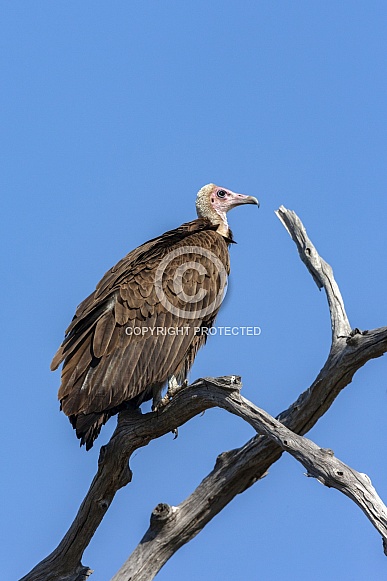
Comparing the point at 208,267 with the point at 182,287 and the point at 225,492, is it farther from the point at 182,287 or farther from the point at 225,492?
the point at 225,492

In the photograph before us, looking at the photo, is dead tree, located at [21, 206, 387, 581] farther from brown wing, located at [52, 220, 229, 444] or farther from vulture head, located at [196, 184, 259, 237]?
vulture head, located at [196, 184, 259, 237]

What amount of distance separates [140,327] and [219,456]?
1.29 m

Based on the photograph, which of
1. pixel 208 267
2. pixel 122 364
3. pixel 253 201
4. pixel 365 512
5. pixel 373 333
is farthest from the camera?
pixel 253 201

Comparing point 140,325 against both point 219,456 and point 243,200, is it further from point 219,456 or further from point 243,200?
point 243,200

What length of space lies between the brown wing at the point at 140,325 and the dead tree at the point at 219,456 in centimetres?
36

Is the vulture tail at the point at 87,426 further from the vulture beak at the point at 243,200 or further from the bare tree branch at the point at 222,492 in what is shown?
the vulture beak at the point at 243,200

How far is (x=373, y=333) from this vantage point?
6641mm

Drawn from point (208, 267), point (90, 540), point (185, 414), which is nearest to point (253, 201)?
point (208, 267)

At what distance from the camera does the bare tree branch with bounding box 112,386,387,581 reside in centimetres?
604

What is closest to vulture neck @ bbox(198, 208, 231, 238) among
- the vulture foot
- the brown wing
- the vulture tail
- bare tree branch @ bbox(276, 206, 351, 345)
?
the brown wing

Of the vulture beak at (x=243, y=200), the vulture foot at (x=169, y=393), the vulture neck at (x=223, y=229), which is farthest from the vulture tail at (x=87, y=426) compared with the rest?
the vulture beak at (x=243, y=200)

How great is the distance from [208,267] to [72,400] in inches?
72.0

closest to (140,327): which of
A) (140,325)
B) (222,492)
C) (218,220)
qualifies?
(140,325)

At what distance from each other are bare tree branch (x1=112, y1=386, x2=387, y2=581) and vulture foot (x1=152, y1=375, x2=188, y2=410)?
0.73 m
